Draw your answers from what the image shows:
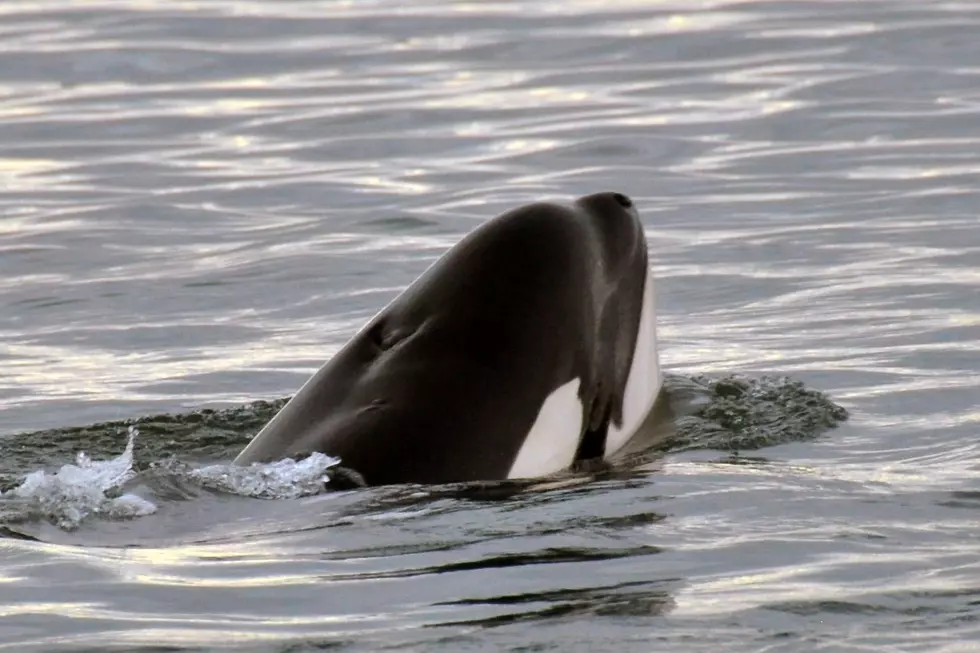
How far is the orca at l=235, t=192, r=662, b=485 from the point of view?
7.93 meters

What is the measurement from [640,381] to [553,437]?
730 mm

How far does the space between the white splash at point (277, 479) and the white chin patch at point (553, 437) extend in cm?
70

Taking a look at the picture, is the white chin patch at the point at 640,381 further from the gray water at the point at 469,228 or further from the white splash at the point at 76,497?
the white splash at the point at 76,497

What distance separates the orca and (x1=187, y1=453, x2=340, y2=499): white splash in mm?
77

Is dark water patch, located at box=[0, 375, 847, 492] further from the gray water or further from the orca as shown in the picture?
the orca

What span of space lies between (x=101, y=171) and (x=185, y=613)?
12.3 m

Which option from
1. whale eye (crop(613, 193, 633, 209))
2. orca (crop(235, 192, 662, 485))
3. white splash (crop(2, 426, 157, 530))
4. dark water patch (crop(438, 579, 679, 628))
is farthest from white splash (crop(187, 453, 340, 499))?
whale eye (crop(613, 193, 633, 209))

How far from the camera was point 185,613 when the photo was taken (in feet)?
21.9

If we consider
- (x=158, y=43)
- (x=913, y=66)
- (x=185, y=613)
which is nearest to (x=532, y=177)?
(x=913, y=66)


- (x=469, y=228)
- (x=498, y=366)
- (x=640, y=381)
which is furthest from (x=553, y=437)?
(x=469, y=228)

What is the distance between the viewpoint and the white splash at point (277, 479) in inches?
307

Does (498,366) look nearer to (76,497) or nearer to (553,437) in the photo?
(553,437)

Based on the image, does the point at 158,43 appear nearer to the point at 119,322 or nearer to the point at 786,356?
the point at 119,322

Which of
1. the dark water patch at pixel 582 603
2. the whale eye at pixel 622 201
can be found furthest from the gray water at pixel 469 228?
the whale eye at pixel 622 201
